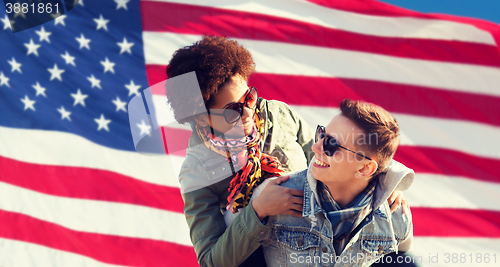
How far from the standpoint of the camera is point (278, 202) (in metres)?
1.58

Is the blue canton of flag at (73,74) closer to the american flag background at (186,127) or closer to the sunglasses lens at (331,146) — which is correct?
the american flag background at (186,127)

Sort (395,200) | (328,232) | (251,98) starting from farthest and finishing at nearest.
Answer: (251,98) < (395,200) < (328,232)

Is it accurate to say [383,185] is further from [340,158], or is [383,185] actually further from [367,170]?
[340,158]

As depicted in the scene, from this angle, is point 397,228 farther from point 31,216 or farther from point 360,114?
point 31,216

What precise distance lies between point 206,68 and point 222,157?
0.50 meters

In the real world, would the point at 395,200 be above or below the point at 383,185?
below

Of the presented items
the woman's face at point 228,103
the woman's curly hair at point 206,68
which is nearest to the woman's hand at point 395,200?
the woman's face at point 228,103

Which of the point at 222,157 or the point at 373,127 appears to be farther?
the point at 222,157

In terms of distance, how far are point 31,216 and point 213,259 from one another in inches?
108

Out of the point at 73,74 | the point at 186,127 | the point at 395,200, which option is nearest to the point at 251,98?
the point at 395,200

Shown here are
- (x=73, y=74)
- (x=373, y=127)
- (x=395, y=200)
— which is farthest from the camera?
(x=73, y=74)

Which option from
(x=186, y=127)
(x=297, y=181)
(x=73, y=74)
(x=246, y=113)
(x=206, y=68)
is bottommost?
(x=186, y=127)

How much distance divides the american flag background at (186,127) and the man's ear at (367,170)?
2308mm

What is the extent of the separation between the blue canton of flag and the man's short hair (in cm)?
271
